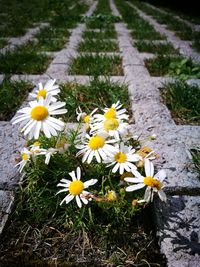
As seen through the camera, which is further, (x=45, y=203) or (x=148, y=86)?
(x=148, y=86)

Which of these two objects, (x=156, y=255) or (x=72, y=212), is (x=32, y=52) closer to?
(x=72, y=212)

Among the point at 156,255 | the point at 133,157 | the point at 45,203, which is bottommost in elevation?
the point at 156,255

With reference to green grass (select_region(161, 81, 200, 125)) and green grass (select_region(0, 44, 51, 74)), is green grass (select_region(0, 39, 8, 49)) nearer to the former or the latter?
green grass (select_region(0, 44, 51, 74))

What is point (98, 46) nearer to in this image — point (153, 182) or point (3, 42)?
point (3, 42)

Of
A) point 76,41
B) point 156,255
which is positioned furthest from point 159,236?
point 76,41

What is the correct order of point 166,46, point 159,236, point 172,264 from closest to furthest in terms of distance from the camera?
1. point 172,264
2. point 159,236
3. point 166,46

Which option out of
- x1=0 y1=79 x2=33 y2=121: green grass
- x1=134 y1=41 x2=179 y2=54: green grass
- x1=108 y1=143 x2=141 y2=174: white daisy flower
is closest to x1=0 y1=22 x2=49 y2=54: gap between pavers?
x1=0 y1=79 x2=33 y2=121: green grass

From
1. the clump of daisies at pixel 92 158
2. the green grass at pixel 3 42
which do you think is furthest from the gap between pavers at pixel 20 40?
the clump of daisies at pixel 92 158

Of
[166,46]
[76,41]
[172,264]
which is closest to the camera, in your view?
[172,264]
